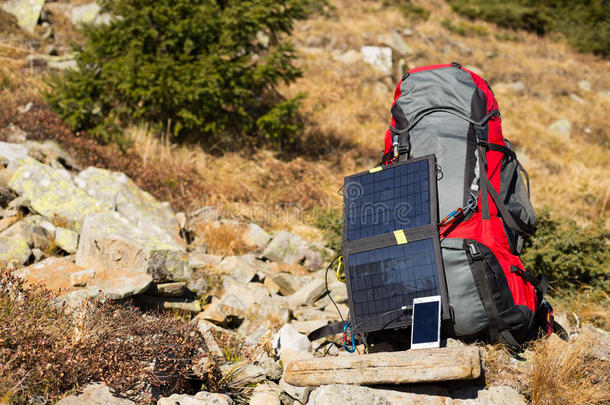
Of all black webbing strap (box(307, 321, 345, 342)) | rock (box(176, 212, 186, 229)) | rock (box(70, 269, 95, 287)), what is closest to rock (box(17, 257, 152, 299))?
rock (box(70, 269, 95, 287))

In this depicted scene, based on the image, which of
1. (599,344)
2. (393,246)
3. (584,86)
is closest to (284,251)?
(393,246)

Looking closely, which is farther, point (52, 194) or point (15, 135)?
point (15, 135)

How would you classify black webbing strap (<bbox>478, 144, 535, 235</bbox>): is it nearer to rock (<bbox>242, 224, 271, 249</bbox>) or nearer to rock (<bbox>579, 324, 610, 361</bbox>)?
rock (<bbox>579, 324, 610, 361</bbox>)

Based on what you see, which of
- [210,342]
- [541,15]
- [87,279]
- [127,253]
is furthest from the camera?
[541,15]

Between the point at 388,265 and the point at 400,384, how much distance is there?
764 mm

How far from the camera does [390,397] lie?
2.89 metres

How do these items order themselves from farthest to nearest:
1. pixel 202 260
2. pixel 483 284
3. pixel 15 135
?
pixel 15 135 → pixel 202 260 → pixel 483 284

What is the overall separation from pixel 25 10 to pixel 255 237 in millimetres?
9551

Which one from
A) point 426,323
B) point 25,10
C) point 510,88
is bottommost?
point 426,323

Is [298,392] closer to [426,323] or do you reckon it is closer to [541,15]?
[426,323]

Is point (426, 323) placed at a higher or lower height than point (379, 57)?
lower

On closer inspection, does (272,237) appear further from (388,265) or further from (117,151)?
(388,265)

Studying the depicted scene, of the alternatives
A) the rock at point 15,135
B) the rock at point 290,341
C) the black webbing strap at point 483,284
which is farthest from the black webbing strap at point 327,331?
the rock at point 15,135

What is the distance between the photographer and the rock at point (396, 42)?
646 inches
